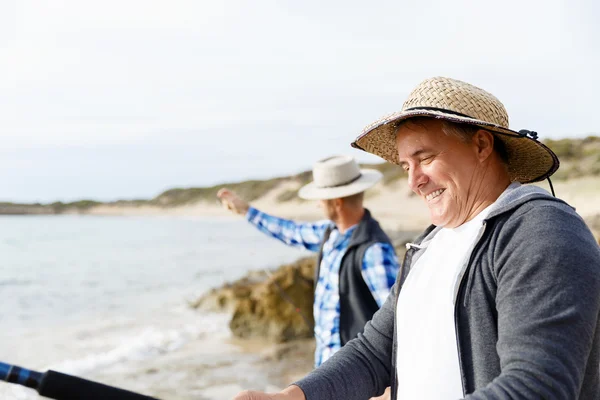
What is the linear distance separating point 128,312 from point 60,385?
49.4 feet

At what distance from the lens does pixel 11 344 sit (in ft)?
43.0

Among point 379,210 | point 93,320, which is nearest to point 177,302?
point 93,320

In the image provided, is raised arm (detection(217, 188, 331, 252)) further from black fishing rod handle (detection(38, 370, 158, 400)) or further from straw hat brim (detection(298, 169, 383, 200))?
black fishing rod handle (detection(38, 370, 158, 400))

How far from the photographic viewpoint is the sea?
29.4ft

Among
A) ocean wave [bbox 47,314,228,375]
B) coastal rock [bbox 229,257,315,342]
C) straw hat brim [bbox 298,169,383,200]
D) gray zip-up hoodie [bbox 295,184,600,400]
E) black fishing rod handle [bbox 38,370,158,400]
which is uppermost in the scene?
gray zip-up hoodie [bbox 295,184,600,400]

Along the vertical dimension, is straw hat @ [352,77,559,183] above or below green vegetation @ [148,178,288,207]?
above

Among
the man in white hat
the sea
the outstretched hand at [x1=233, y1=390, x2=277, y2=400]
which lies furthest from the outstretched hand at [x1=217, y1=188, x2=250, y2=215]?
the sea

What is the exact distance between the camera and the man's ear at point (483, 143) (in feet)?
5.84

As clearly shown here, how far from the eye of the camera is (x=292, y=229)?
14.9 ft

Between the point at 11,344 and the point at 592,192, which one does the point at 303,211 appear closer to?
the point at 592,192

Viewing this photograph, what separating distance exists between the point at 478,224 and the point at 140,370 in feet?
27.9

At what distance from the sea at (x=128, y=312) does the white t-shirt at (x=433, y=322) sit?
6250mm

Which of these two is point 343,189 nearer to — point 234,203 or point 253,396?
point 234,203

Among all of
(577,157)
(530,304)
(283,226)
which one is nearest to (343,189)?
(283,226)
